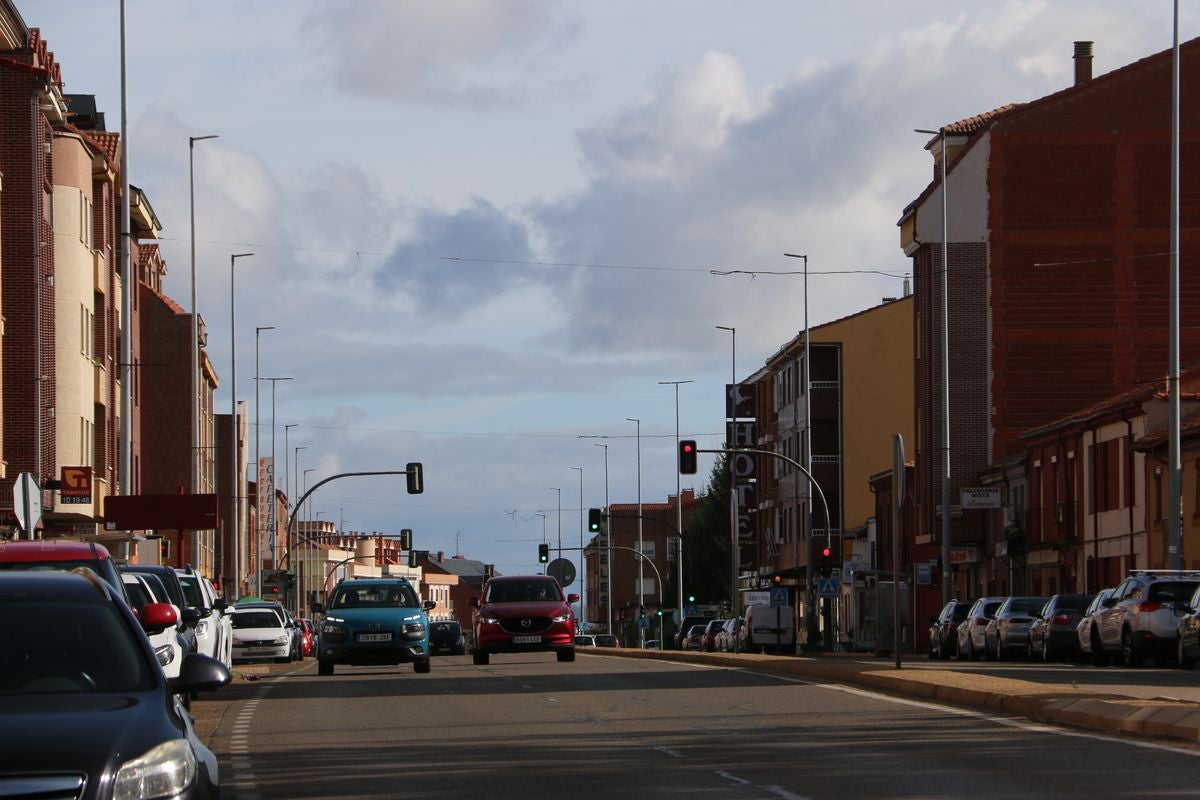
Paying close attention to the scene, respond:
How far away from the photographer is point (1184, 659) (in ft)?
112

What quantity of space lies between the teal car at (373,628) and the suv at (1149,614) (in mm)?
12157

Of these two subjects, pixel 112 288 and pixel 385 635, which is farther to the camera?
pixel 112 288

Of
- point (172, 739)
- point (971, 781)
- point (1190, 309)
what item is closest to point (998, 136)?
point (1190, 309)

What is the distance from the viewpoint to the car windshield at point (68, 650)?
8891 mm

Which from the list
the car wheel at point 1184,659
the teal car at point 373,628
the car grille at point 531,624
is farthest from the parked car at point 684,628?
the car wheel at point 1184,659

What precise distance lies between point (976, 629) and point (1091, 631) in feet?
33.8

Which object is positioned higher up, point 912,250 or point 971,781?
point 912,250

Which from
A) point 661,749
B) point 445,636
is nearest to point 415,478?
point 445,636

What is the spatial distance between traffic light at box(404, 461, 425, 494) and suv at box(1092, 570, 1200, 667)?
2709 centimetres

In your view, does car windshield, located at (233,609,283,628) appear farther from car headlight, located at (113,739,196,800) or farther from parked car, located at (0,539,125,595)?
car headlight, located at (113,739,196,800)

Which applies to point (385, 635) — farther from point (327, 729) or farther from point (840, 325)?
point (840, 325)

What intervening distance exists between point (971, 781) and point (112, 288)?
A: 51314 millimetres

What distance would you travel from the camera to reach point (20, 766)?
7.48 meters

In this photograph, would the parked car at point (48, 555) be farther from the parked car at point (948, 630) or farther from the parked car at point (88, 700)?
the parked car at point (948, 630)
